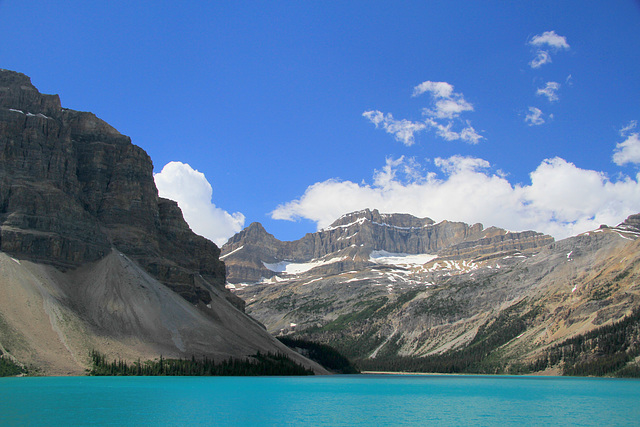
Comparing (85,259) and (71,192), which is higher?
(71,192)

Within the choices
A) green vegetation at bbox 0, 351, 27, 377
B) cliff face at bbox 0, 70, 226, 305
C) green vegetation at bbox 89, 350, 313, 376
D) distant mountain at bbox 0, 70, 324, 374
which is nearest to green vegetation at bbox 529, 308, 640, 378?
distant mountain at bbox 0, 70, 324, 374

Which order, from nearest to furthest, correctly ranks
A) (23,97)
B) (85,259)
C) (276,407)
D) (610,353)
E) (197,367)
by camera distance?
(276,407) → (197,367) → (85,259) → (23,97) → (610,353)

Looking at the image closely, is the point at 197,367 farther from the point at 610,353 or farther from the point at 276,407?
the point at 610,353

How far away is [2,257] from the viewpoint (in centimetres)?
13250

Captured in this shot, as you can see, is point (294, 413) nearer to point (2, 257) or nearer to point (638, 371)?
point (2, 257)

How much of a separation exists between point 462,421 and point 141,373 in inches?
3369

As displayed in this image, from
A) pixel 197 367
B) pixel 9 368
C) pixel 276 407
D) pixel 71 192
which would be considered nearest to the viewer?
pixel 276 407

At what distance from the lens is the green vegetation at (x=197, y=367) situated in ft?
389

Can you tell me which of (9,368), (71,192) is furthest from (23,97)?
(9,368)

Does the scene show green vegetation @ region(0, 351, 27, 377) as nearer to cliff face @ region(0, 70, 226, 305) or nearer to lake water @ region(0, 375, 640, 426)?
lake water @ region(0, 375, 640, 426)

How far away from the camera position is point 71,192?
168m

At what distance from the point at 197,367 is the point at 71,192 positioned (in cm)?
7543

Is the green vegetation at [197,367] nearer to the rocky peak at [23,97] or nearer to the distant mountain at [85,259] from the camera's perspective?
the distant mountain at [85,259]

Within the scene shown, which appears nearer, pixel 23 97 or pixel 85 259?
pixel 85 259
